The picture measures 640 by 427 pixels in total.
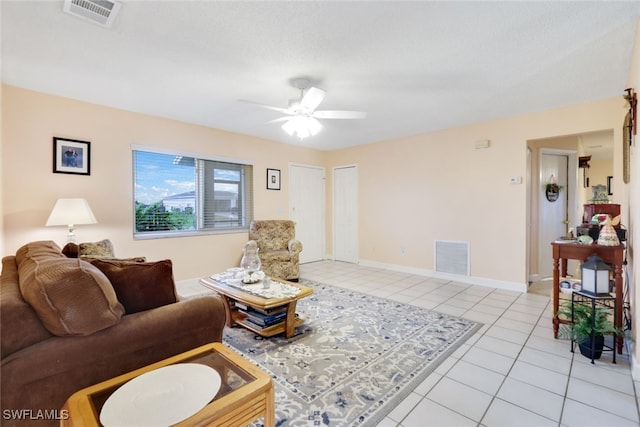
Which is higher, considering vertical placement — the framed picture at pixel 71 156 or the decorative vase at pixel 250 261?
the framed picture at pixel 71 156

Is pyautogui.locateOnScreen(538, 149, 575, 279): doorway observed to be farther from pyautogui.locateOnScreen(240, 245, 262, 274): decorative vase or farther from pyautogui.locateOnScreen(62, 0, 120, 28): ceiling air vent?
pyautogui.locateOnScreen(62, 0, 120, 28): ceiling air vent

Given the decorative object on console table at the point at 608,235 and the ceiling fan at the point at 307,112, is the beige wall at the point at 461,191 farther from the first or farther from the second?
the ceiling fan at the point at 307,112

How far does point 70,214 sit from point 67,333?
2370mm

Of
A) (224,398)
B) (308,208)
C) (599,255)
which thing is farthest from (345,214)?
(224,398)

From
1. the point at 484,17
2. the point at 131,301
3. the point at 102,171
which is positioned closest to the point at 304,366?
the point at 131,301

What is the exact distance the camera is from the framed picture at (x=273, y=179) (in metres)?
5.20

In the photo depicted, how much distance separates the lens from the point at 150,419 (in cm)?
90

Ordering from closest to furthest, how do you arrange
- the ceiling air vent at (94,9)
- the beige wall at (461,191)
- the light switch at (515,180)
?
the ceiling air vent at (94,9)
the beige wall at (461,191)
the light switch at (515,180)

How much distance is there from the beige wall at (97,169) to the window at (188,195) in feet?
0.46

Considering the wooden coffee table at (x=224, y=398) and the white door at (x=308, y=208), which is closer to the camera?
the wooden coffee table at (x=224, y=398)

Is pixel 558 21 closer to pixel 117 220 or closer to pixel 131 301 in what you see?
pixel 131 301

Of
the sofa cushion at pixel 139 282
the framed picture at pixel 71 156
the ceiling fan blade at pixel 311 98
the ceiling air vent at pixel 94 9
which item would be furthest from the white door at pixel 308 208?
the sofa cushion at pixel 139 282

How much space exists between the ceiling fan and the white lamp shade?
2.16 m

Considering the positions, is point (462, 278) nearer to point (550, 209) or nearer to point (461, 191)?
point (461, 191)
